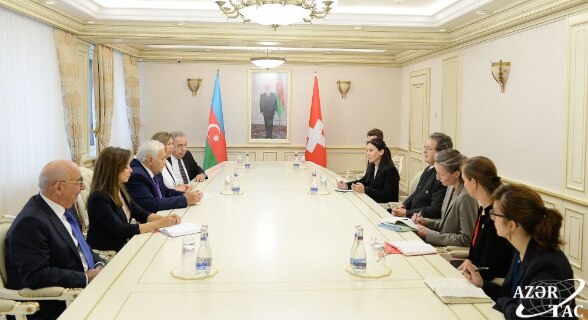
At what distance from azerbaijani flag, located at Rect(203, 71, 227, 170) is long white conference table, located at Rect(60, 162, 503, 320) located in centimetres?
566

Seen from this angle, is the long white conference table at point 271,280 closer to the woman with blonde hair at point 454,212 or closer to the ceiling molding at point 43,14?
the woman with blonde hair at point 454,212

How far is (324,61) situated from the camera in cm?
972

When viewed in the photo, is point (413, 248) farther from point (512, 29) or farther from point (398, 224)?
point (512, 29)

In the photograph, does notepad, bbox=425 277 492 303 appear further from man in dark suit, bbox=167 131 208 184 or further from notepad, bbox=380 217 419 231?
man in dark suit, bbox=167 131 208 184

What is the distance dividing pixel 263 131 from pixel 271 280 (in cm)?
771

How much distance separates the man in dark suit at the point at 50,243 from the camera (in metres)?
2.38

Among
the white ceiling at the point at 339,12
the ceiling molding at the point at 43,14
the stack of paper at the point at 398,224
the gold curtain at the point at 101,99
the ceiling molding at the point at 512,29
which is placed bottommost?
the stack of paper at the point at 398,224

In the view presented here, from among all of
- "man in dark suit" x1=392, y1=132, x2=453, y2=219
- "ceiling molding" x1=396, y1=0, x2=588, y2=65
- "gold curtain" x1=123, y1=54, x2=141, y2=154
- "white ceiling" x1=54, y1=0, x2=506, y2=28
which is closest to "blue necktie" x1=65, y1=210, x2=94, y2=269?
"man in dark suit" x1=392, y1=132, x2=453, y2=219

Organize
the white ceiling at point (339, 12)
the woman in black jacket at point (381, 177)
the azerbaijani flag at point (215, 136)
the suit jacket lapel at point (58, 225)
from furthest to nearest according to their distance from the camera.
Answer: the azerbaijani flag at point (215, 136), the white ceiling at point (339, 12), the woman in black jacket at point (381, 177), the suit jacket lapel at point (58, 225)

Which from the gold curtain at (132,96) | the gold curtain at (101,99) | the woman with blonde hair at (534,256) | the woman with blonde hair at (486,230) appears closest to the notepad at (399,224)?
the woman with blonde hair at (486,230)

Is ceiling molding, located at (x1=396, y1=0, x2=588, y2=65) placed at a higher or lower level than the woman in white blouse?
higher

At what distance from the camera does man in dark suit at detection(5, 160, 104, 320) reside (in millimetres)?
2379

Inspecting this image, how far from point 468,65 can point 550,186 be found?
7.78ft

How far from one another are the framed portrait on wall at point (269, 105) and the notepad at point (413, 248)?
7167mm
